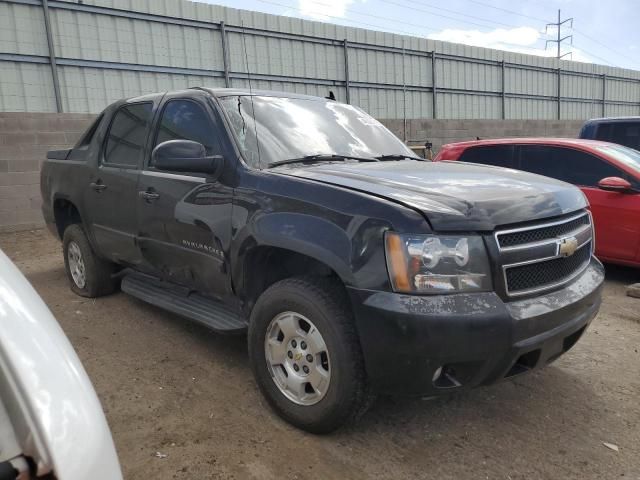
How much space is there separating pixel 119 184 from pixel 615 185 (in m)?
4.80

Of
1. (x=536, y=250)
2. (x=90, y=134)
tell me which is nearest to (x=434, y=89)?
(x=90, y=134)

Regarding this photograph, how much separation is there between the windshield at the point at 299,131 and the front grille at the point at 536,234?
52.8 inches

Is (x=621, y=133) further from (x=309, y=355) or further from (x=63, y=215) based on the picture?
(x=63, y=215)

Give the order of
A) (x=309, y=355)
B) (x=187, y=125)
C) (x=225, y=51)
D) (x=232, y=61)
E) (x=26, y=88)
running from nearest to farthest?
1. (x=309, y=355)
2. (x=187, y=125)
3. (x=26, y=88)
4. (x=225, y=51)
5. (x=232, y=61)

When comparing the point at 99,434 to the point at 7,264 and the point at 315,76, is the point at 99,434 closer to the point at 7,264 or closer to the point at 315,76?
the point at 7,264

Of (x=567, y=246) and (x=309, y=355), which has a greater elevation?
(x=567, y=246)

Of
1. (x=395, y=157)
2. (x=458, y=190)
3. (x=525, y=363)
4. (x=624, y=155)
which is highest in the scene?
(x=395, y=157)

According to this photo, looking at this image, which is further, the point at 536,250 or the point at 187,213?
the point at 187,213

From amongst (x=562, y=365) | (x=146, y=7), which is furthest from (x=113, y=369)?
(x=146, y=7)

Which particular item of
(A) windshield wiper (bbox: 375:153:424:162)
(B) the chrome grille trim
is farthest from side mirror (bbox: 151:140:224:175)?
(B) the chrome grille trim

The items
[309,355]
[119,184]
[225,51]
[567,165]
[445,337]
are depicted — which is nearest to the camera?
[445,337]

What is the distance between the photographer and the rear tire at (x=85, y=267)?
→ 16.1 feet

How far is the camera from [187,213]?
3.38 meters

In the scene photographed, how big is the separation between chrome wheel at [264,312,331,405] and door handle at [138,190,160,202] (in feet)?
4.84
